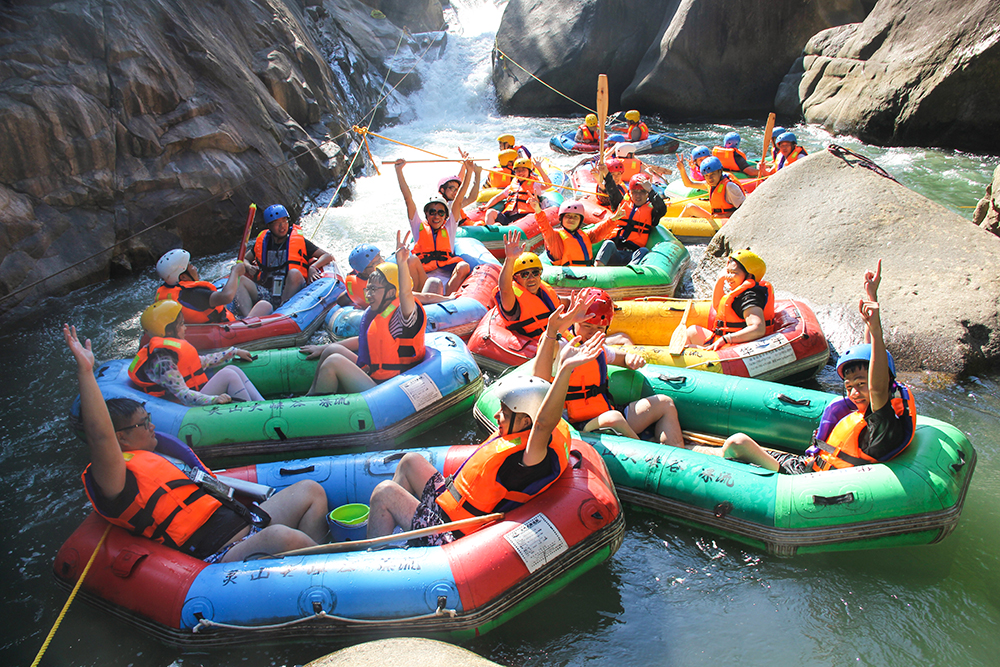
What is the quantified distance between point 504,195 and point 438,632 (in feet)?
23.6

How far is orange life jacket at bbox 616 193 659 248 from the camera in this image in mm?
7719

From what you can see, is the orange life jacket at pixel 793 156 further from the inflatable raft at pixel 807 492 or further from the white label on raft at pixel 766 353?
the inflatable raft at pixel 807 492

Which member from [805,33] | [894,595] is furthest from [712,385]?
[805,33]

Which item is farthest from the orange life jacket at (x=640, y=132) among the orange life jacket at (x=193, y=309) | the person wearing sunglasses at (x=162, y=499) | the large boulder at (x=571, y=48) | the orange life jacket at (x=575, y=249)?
the person wearing sunglasses at (x=162, y=499)

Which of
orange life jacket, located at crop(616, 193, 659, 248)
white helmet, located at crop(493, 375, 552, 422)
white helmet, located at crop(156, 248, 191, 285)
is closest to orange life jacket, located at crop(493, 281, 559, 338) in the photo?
white helmet, located at crop(493, 375, 552, 422)

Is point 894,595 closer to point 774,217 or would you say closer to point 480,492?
point 480,492

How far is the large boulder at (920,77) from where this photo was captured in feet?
38.0

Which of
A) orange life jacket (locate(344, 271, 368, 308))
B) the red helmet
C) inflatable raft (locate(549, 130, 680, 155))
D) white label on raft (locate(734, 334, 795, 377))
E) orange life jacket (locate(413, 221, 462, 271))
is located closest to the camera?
→ the red helmet

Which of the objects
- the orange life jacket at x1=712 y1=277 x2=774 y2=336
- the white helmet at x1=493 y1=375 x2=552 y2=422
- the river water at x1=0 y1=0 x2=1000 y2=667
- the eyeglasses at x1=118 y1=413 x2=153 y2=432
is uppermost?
the white helmet at x1=493 y1=375 x2=552 y2=422

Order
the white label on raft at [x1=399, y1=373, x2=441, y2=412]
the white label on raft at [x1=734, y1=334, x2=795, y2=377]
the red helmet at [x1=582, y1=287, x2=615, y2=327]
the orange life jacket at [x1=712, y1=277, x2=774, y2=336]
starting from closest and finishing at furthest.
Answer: the red helmet at [x1=582, y1=287, x2=615, y2=327], the white label on raft at [x1=399, y1=373, x2=441, y2=412], the white label on raft at [x1=734, y1=334, x2=795, y2=377], the orange life jacket at [x1=712, y1=277, x2=774, y2=336]

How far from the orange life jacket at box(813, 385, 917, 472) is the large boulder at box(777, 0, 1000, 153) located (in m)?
11.2

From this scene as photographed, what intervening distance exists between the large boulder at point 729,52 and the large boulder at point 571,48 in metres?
1.17

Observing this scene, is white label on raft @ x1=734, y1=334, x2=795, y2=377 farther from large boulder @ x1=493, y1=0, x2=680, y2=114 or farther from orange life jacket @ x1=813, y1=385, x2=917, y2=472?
large boulder @ x1=493, y1=0, x2=680, y2=114

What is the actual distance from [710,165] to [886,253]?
2.97 metres
